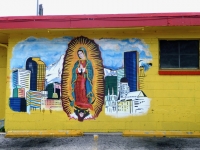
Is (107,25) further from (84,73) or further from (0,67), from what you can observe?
(0,67)

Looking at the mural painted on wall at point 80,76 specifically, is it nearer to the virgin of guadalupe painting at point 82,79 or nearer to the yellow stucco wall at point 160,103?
the virgin of guadalupe painting at point 82,79

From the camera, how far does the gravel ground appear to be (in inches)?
216

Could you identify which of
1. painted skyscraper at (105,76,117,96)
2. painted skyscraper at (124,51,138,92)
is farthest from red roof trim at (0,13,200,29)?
painted skyscraper at (105,76,117,96)

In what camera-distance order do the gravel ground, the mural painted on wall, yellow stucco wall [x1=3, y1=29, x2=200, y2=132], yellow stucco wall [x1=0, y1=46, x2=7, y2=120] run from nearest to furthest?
the gravel ground
yellow stucco wall [x1=3, y1=29, x2=200, y2=132]
the mural painted on wall
yellow stucco wall [x1=0, y1=46, x2=7, y2=120]

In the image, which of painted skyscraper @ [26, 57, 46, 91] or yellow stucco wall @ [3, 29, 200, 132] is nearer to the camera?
yellow stucco wall @ [3, 29, 200, 132]

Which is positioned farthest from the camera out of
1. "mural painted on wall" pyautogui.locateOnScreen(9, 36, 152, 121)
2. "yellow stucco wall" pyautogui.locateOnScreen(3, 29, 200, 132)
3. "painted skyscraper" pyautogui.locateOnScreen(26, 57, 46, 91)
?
"painted skyscraper" pyautogui.locateOnScreen(26, 57, 46, 91)

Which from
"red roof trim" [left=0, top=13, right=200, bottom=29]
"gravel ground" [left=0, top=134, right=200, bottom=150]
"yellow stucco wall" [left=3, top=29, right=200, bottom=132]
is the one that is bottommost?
"gravel ground" [left=0, top=134, right=200, bottom=150]

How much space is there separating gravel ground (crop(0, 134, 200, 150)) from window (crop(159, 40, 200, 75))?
203 centimetres

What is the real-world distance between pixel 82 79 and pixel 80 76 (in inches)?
4.2

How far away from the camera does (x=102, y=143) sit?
5.79 meters

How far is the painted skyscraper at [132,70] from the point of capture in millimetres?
6691

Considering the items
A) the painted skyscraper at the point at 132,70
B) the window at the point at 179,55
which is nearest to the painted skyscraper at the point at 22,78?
the painted skyscraper at the point at 132,70

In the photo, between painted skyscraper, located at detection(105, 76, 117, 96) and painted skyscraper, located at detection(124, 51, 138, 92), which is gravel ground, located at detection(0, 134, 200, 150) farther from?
painted skyscraper, located at detection(124, 51, 138, 92)

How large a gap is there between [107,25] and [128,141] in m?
3.09
